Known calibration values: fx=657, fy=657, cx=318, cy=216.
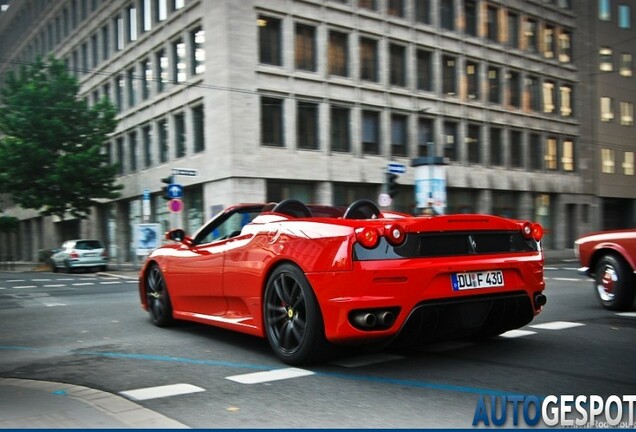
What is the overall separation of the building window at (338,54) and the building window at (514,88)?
12665mm

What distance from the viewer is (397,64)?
104 ft

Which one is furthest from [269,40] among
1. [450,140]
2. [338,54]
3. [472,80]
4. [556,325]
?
[556,325]

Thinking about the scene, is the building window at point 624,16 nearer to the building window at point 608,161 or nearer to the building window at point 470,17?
the building window at point 608,161

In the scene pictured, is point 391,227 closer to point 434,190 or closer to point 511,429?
point 511,429

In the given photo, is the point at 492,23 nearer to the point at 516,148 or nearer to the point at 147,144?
the point at 516,148

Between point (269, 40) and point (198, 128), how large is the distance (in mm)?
4721

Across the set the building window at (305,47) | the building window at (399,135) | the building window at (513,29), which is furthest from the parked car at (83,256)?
the building window at (513,29)

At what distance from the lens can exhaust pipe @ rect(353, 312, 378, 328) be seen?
4500 mm

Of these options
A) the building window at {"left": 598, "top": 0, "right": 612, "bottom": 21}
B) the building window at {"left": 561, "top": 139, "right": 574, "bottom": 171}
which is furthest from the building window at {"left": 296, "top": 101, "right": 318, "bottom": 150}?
the building window at {"left": 598, "top": 0, "right": 612, "bottom": 21}

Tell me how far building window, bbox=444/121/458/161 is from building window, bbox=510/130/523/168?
5113 millimetres

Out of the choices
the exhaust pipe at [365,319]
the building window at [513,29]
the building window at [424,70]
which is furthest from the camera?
the building window at [513,29]

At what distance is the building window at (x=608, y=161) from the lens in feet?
140

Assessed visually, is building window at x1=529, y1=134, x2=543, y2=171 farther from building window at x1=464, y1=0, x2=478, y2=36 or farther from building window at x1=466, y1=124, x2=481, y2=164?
building window at x1=464, y1=0, x2=478, y2=36

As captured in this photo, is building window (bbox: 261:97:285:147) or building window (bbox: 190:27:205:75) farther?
building window (bbox: 190:27:205:75)
